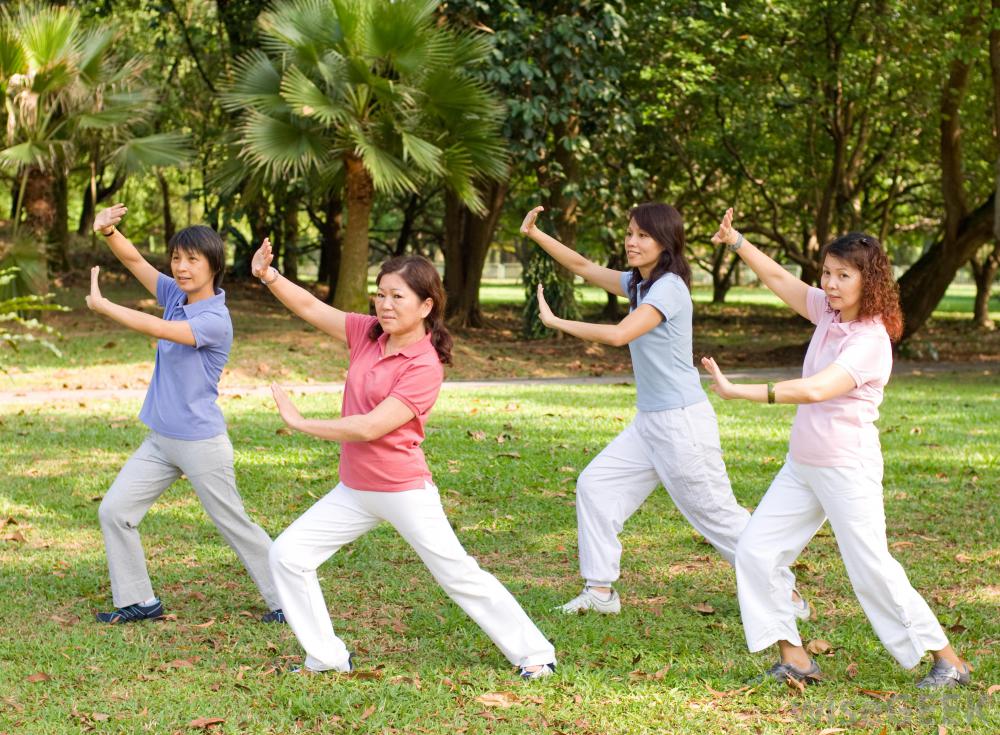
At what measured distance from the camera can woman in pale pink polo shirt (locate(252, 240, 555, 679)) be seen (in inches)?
170

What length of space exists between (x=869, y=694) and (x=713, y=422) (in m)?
1.42

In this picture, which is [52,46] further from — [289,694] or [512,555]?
[289,694]

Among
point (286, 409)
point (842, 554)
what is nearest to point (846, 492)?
point (842, 554)

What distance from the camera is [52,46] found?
14.8 meters

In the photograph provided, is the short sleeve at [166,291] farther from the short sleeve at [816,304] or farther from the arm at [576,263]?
the short sleeve at [816,304]

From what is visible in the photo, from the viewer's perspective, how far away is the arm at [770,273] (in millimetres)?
4754

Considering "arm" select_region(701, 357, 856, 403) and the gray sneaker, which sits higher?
"arm" select_region(701, 357, 856, 403)

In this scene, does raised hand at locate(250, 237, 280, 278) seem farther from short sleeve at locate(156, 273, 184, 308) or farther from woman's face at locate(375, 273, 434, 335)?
short sleeve at locate(156, 273, 184, 308)

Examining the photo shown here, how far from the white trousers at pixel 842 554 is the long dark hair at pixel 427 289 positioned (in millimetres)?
1411

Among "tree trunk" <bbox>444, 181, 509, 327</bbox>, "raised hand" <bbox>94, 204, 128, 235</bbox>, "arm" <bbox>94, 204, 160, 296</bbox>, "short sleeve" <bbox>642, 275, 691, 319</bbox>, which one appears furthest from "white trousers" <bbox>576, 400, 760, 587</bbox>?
"tree trunk" <bbox>444, 181, 509, 327</bbox>

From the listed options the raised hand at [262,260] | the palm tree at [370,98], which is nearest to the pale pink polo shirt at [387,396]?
the raised hand at [262,260]

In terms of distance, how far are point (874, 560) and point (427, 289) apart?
1958 millimetres

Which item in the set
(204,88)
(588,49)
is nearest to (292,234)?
(204,88)

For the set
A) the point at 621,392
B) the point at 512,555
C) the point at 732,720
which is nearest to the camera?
the point at 732,720
